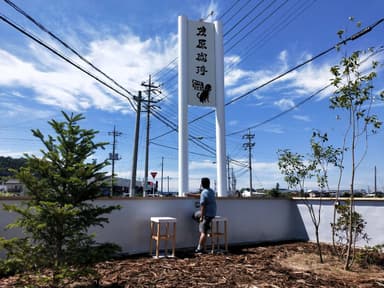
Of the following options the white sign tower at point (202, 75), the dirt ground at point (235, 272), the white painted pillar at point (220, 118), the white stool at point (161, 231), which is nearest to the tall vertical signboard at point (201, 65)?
the white sign tower at point (202, 75)

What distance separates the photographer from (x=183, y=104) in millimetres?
8117

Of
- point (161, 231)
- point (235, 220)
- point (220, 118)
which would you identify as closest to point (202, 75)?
point (220, 118)

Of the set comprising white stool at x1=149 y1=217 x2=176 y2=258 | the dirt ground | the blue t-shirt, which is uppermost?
the blue t-shirt

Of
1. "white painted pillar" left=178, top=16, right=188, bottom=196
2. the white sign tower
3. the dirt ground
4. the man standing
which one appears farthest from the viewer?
the white sign tower

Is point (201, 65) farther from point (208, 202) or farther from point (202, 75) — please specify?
point (208, 202)

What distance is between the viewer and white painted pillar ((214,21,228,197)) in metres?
8.25

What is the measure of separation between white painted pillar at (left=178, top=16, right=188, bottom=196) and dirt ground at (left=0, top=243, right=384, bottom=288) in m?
2.08

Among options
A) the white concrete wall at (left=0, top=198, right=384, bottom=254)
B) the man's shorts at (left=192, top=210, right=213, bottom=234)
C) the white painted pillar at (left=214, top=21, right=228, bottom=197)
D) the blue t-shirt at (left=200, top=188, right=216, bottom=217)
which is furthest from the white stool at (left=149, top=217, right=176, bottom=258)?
the white painted pillar at (left=214, top=21, right=228, bottom=197)

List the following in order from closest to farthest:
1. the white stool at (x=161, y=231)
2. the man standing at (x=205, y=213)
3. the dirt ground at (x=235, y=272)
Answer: the dirt ground at (x=235, y=272) < the white stool at (x=161, y=231) < the man standing at (x=205, y=213)

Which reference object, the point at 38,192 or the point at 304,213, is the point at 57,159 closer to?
the point at 38,192

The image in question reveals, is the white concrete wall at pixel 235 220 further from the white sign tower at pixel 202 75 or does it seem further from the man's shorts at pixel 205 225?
the white sign tower at pixel 202 75

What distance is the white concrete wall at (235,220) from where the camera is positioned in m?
5.86

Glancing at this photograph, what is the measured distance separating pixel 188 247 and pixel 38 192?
392 cm

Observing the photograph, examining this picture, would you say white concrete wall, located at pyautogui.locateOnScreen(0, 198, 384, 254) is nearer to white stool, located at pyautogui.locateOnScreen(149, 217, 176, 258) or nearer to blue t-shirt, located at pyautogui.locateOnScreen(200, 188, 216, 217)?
white stool, located at pyautogui.locateOnScreen(149, 217, 176, 258)
